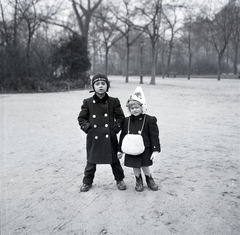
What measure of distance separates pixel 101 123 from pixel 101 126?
4cm

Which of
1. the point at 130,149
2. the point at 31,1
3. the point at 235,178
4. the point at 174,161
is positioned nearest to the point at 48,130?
the point at 174,161

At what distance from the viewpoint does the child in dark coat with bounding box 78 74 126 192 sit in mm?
3223

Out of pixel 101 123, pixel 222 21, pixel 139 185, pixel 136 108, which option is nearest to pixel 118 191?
pixel 139 185

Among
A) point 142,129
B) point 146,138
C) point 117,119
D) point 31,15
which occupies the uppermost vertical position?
point 31,15

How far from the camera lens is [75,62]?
20.1 m

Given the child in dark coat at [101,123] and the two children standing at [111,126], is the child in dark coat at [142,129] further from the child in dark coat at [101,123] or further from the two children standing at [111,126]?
the child in dark coat at [101,123]

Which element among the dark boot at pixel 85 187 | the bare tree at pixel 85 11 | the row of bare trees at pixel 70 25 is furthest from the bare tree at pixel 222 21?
the dark boot at pixel 85 187

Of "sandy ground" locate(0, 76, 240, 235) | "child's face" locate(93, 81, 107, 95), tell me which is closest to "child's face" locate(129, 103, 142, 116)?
"child's face" locate(93, 81, 107, 95)

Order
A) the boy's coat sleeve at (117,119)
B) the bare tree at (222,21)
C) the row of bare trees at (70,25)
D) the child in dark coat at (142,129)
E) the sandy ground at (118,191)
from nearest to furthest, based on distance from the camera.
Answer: the sandy ground at (118,191), the child in dark coat at (142,129), the boy's coat sleeve at (117,119), the row of bare trees at (70,25), the bare tree at (222,21)

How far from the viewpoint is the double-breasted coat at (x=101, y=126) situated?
3.23 metres

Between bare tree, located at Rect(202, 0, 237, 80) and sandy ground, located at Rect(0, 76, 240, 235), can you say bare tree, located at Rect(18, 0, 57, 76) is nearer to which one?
sandy ground, located at Rect(0, 76, 240, 235)

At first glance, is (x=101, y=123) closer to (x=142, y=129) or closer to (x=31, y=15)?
(x=142, y=129)

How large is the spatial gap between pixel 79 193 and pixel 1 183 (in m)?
1.13

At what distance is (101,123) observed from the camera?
323 centimetres
